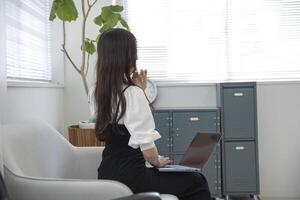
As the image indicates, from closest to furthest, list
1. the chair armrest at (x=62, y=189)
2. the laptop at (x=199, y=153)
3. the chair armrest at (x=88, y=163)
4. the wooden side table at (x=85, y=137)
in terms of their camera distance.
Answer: the chair armrest at (x=62, y=189)
the laptop at (x=199, y=153)
the chair armrest at (x=88, y=163)
the wooden side table at (x=85, y=137)

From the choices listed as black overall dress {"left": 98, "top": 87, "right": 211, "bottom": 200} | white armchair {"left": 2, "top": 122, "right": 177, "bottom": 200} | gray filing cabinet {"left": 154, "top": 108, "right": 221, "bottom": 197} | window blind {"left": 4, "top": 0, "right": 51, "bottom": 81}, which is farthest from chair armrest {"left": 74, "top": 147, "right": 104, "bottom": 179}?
gray filing cabinet {"left": 154, "top": 108, "right": 221, "bottom": 197}

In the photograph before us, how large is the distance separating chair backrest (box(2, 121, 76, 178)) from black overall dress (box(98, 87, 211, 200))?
33 cm

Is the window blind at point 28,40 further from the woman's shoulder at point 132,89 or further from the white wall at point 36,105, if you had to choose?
the woman's shoulder at point 132,89

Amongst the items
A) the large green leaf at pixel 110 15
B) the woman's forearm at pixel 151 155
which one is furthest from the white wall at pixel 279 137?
the woman's forearm at pixel 151 155

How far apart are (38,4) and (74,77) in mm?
788

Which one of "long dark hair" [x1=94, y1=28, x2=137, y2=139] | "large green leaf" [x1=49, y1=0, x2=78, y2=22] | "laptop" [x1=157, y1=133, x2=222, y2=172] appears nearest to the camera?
"long dark hair" [x1=94, y1=28, x2=137, y2=139]

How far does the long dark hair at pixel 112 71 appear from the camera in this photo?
1790 mm

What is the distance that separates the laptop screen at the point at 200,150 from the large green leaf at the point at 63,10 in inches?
57.1

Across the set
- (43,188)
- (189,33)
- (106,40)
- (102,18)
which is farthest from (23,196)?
(189,33)

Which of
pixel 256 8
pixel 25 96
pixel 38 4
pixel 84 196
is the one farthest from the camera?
pixel 256 8

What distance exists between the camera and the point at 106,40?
1839 millimetres

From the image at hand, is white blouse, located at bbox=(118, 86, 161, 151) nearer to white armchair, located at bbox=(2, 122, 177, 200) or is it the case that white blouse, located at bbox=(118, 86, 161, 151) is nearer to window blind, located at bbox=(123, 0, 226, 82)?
→ white armchair, located at bbox=(2, 122, 177, 200)

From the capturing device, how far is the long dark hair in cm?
179

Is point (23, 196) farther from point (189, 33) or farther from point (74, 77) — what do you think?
point (189, 33)
